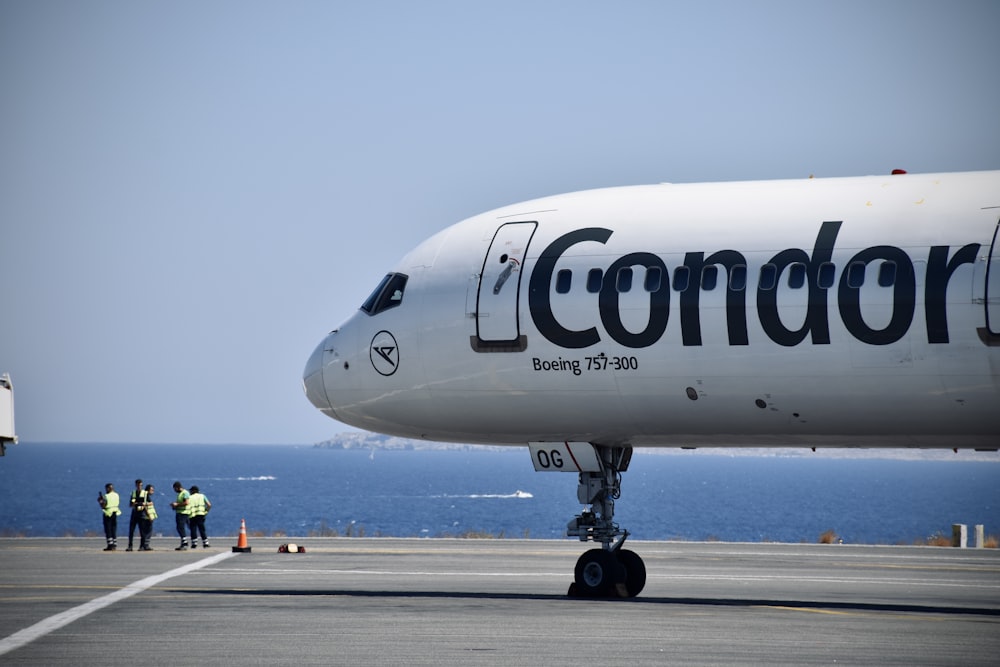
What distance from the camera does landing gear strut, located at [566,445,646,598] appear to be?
2212 cm

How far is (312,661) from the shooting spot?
15227 mm

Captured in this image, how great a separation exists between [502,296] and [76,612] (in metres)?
8.47

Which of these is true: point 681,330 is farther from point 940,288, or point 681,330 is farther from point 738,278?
point 940,288

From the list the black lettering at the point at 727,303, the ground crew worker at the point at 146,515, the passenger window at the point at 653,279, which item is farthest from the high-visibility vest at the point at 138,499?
the black lettering at the point at 727,303

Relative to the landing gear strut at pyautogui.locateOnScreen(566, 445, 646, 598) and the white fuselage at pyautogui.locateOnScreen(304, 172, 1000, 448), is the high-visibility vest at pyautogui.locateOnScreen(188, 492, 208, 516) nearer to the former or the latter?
the white fuselage at pyautogui.locateOnScreen(304, 172, 1000, 448)

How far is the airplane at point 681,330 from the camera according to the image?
1950 cm

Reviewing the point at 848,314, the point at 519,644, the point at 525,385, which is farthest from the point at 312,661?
the point at 848,314

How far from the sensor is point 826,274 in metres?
20.0

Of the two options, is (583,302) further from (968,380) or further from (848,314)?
(968,380)

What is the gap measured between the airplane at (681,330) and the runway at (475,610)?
2811mm

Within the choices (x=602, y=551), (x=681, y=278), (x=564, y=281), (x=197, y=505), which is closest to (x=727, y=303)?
(x=681, y=278)

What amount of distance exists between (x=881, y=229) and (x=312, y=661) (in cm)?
1072

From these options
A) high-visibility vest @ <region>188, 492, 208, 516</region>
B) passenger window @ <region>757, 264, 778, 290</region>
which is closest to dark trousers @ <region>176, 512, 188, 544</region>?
high-visibility vest @ <region>188, 492, 208, 516</region>

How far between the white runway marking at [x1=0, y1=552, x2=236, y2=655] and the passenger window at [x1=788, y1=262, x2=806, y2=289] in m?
11.9
